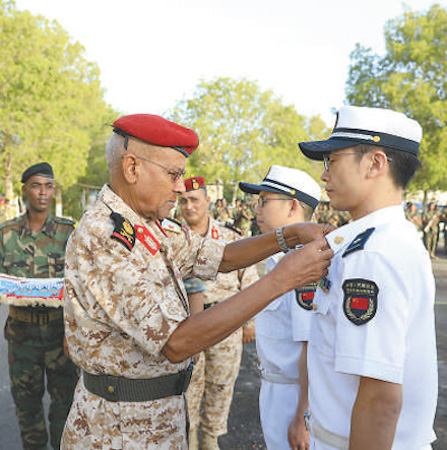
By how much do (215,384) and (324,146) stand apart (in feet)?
8.86

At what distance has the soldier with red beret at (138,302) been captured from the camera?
4.95 feet

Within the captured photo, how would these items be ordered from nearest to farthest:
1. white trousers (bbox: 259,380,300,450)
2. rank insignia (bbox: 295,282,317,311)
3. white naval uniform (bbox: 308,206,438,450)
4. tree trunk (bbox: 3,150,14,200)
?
white naval uniform (bbox: 308,206,438,450), rank insignia (bbox: 295,282,317,311), white trousers (bbox: 259,380,300,450), tree trunk (bbox: 3,150,14,200)

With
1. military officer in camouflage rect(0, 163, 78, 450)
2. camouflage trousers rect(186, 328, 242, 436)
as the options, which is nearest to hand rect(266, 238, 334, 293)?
camouflage trousers rect(186, 328, 242, 436)

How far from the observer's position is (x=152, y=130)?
69.9 inches

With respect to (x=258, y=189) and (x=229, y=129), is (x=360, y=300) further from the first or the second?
(x=229, y=129)

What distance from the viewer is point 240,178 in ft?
112

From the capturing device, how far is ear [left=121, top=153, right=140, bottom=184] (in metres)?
1.81

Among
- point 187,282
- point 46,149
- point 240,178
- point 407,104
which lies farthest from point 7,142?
point 187,282

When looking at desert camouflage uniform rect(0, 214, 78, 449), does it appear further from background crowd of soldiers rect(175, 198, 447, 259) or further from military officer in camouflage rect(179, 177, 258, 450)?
background crowd of soldiers rect(175, 198, 447, 259)

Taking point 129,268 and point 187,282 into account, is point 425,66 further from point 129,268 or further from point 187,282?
point 129,268

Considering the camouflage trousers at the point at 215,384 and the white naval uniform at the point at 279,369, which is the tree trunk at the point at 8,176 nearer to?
the camouflage trousers at the point at 215,384

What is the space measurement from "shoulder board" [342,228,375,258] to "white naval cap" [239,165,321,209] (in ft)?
4.71

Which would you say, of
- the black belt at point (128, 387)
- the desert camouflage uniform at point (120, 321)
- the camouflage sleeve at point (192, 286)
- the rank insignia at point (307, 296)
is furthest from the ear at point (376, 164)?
the camouflage sleeve at point (192, 286)

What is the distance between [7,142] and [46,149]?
227 cm
